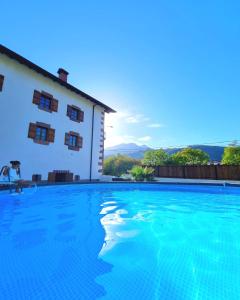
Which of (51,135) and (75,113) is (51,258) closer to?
(51,135)

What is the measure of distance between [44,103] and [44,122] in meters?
1.31

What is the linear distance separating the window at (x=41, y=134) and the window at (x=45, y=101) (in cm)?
126

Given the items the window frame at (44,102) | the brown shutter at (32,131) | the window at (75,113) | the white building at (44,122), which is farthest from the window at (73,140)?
the brown shutter at (32,131)

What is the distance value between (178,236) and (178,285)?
158 centimetres

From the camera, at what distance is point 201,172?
1745 centimetres

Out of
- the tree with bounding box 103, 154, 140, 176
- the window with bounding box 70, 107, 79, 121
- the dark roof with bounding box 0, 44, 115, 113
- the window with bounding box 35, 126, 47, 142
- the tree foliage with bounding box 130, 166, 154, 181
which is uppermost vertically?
the dark roof with bounding box 0, 44, 115, 113

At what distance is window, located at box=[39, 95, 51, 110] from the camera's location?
11071 millimetres

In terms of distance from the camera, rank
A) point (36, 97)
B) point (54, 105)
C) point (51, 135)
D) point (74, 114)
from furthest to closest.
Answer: point (74, 114) → point (54, 105) → point (51, 135) → point (36, 97)

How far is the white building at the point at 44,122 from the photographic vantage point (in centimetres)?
930

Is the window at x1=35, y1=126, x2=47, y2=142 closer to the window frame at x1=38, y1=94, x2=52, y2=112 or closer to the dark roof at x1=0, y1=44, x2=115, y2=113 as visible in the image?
the window frame at x1=38, y1=94, x2=52, y2=112

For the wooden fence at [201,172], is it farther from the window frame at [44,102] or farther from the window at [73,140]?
the window frame at [44,102]

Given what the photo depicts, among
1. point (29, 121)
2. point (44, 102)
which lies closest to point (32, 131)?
point (29, 121)

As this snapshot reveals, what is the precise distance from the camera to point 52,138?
11289mm

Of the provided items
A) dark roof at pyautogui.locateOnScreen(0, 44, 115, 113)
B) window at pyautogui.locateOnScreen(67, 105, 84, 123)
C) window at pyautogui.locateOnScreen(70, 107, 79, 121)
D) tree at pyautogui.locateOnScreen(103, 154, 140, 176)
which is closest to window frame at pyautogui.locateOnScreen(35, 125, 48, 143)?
window at pyautogui.locateOnScreen(67, 105, 84, 123)
